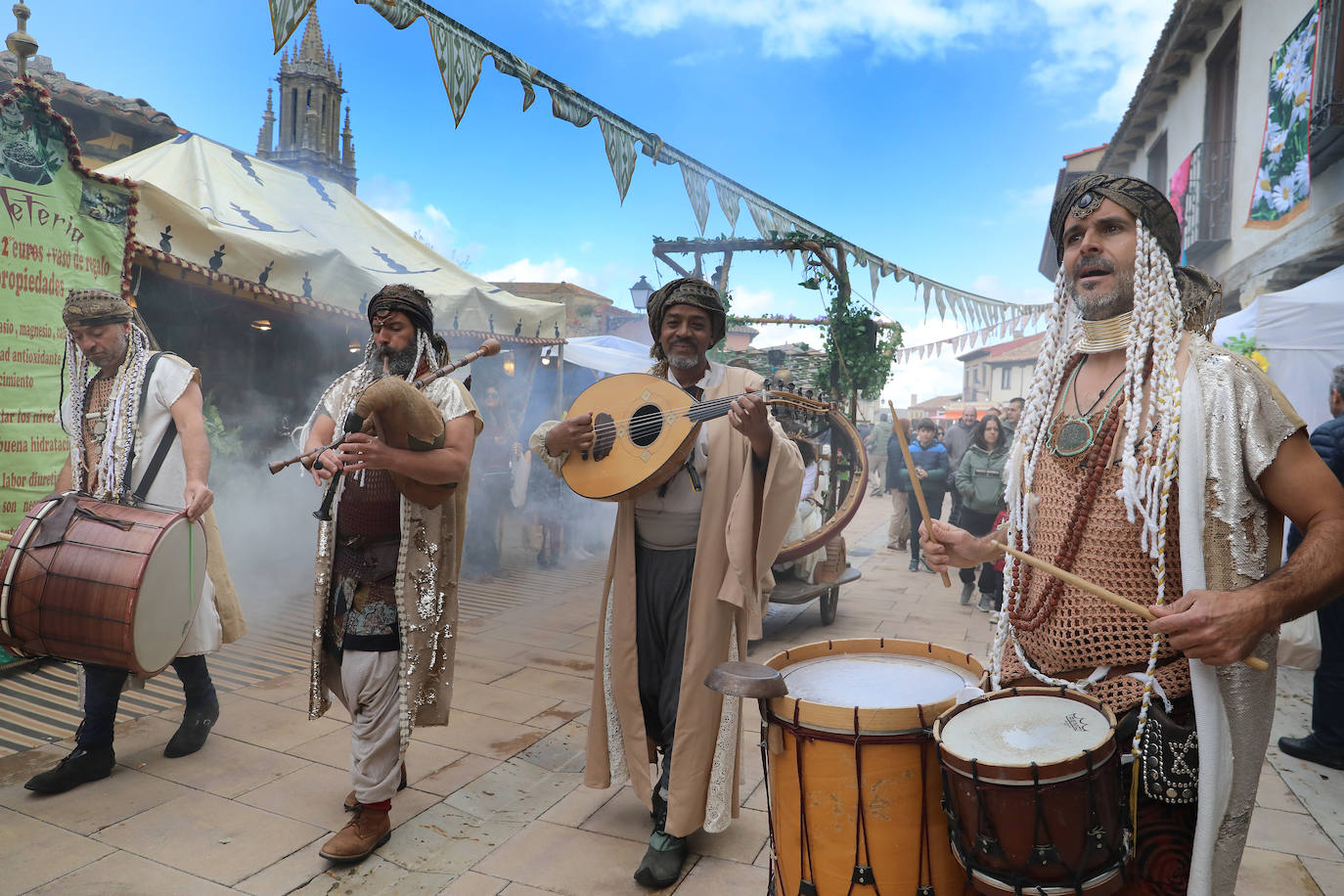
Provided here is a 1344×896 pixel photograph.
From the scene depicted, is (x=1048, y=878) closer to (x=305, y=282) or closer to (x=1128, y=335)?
(x=1128, y=335)

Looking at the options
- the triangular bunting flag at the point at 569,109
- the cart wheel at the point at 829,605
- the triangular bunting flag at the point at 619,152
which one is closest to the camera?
the triangular bunting flag at the point at 569,109

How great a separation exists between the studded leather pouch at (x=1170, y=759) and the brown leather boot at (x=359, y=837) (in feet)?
8.21

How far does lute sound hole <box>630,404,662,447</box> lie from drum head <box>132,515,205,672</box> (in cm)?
185

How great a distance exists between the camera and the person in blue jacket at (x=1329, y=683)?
12.8 feet

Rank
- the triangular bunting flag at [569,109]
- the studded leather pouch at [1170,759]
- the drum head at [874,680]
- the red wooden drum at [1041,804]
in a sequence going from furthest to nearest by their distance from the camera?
the triangular bunting flag at [569,109]
the drum head at [874,680]
the studded leather pouch at [1170,759]
the red wooden drum at [1041,804]

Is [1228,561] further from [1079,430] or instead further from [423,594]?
[423,594]

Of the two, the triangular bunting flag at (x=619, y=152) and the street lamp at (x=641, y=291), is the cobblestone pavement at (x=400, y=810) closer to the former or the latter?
the triangular bunting flag at (x=619, y=152)

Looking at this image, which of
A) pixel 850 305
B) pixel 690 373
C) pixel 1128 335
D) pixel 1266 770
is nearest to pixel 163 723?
pixel 690 373

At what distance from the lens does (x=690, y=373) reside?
310 cm

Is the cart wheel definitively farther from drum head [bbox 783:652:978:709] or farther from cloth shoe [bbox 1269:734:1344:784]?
drum head [bbox 783:652:978:709]

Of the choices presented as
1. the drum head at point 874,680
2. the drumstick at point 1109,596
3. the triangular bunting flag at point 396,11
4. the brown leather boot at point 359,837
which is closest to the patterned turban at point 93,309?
the triangular bunting flag at point 396,11

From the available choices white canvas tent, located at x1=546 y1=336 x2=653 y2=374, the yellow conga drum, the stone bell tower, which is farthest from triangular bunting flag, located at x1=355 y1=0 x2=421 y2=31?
the stone bell tower

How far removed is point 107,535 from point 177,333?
212 inches

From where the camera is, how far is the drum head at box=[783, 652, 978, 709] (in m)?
1.88
